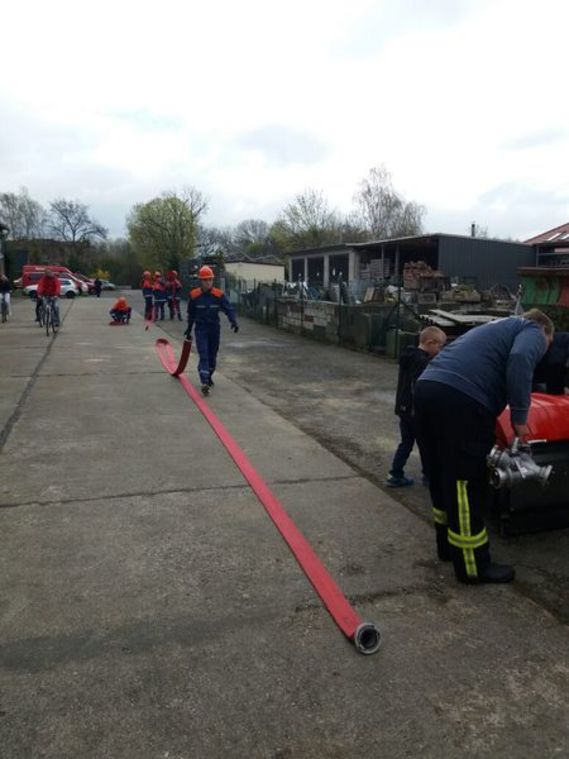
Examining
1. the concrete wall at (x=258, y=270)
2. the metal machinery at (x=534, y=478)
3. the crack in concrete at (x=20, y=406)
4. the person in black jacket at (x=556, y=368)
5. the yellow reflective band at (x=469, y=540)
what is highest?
the concrete wall at (x=258, y=270)

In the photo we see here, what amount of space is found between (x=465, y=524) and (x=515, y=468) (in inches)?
19.2

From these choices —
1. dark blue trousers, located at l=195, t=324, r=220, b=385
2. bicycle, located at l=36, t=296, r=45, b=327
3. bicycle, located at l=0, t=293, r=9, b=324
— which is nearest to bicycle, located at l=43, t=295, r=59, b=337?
bicycle, located at l=36, t=296, r=45, b=327

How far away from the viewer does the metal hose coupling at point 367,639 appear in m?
2.84

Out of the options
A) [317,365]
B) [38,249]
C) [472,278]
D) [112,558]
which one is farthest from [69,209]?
[112,558]

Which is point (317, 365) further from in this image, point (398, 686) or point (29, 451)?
point (398, 686)

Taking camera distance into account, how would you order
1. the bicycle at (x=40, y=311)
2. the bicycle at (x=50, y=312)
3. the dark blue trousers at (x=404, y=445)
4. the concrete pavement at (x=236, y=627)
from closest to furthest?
the concrete pavement at (x=236, y=627)
the dark blue trousers at (x=404, y=445)
the bicycle at (x=50, y=312)
the bicycle at (x=40, y=311)

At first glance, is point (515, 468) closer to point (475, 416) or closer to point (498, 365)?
point (475, 416)

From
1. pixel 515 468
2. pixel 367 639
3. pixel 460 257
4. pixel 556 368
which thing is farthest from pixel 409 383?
pixel 460 257

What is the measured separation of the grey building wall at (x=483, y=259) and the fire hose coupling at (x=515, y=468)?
1118 inches

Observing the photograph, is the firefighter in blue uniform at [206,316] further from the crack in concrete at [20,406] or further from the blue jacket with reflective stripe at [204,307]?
the crack in concrete at [20,406]

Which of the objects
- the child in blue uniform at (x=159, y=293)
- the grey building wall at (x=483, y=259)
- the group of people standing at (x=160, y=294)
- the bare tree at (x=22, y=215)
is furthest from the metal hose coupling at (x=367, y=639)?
the bare tree at (x=22, y=215)

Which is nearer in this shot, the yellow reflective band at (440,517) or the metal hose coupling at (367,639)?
the metal hose coupling at (367,639)

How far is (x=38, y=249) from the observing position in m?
76.5

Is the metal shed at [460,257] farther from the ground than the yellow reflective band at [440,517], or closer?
farther from the ground
